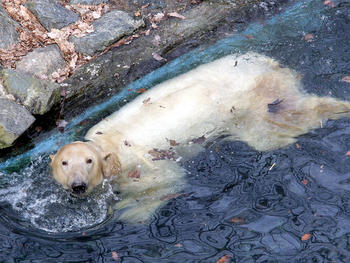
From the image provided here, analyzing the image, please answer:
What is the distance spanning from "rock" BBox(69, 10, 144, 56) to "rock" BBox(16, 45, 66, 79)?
0.50 metres

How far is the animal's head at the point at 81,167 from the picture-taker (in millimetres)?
5812

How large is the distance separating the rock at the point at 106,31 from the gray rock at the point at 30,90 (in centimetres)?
149

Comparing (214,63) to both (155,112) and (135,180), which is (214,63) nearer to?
(155,112)

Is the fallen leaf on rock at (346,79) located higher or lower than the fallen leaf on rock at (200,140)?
lower

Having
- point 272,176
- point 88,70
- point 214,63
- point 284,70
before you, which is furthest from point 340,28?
point 88,70

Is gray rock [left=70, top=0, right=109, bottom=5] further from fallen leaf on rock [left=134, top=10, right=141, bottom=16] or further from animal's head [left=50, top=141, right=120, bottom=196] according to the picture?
animal's head [left=50, top=141, right=120, bottom=196]

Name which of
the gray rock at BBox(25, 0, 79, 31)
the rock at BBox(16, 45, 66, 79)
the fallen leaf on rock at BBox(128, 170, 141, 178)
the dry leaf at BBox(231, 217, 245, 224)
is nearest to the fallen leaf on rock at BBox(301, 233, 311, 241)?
the dry leaf at BBox(231, 217, 245, 224)

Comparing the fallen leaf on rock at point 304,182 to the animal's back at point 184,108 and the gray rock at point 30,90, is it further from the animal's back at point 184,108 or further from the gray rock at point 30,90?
the gray rock at point 30,90

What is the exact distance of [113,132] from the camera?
22.0 ft

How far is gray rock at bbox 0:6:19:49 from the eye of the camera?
834 cm

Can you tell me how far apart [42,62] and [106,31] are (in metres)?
1.45

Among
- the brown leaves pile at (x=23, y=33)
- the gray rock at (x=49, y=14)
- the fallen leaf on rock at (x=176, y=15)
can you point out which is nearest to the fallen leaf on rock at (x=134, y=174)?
the brown leaves pile at (x=23, y=33)

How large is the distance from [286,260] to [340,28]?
17.2 ft

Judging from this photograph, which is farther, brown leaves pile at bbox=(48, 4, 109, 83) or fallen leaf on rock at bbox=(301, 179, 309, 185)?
brown leaves pile at bbox=(48, 4, 109, 83)
